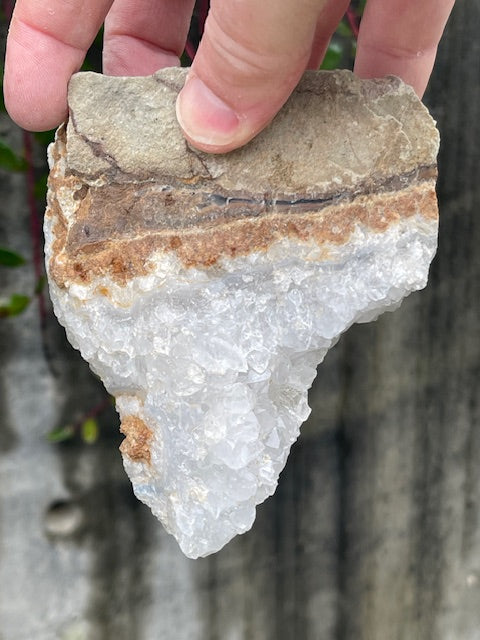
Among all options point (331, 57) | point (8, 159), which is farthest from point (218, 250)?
point (331, 57)

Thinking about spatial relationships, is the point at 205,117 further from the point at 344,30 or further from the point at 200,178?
the point at 344,30

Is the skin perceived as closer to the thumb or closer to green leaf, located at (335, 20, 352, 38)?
the thumb

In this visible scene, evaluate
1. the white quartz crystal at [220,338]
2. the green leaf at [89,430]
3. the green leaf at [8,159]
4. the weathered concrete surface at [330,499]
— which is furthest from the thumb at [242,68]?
the green leaf at [89,430]

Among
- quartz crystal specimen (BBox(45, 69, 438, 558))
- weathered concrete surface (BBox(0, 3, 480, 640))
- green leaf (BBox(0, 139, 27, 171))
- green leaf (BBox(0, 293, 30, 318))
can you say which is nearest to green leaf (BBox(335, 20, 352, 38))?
weathered concrete surface (BBox(0, 3, 480, 640))

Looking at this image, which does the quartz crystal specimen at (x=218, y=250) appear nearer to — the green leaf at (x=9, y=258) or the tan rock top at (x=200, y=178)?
the tan rock top at (x=200, y=178)

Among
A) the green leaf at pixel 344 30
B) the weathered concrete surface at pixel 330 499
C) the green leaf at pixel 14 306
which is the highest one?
the green leaf at pixel 344 30

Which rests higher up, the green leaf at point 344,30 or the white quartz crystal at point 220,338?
the green leaf at point 344,30

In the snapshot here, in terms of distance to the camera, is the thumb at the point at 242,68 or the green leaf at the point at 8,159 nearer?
the thumb at the point at 242,68
